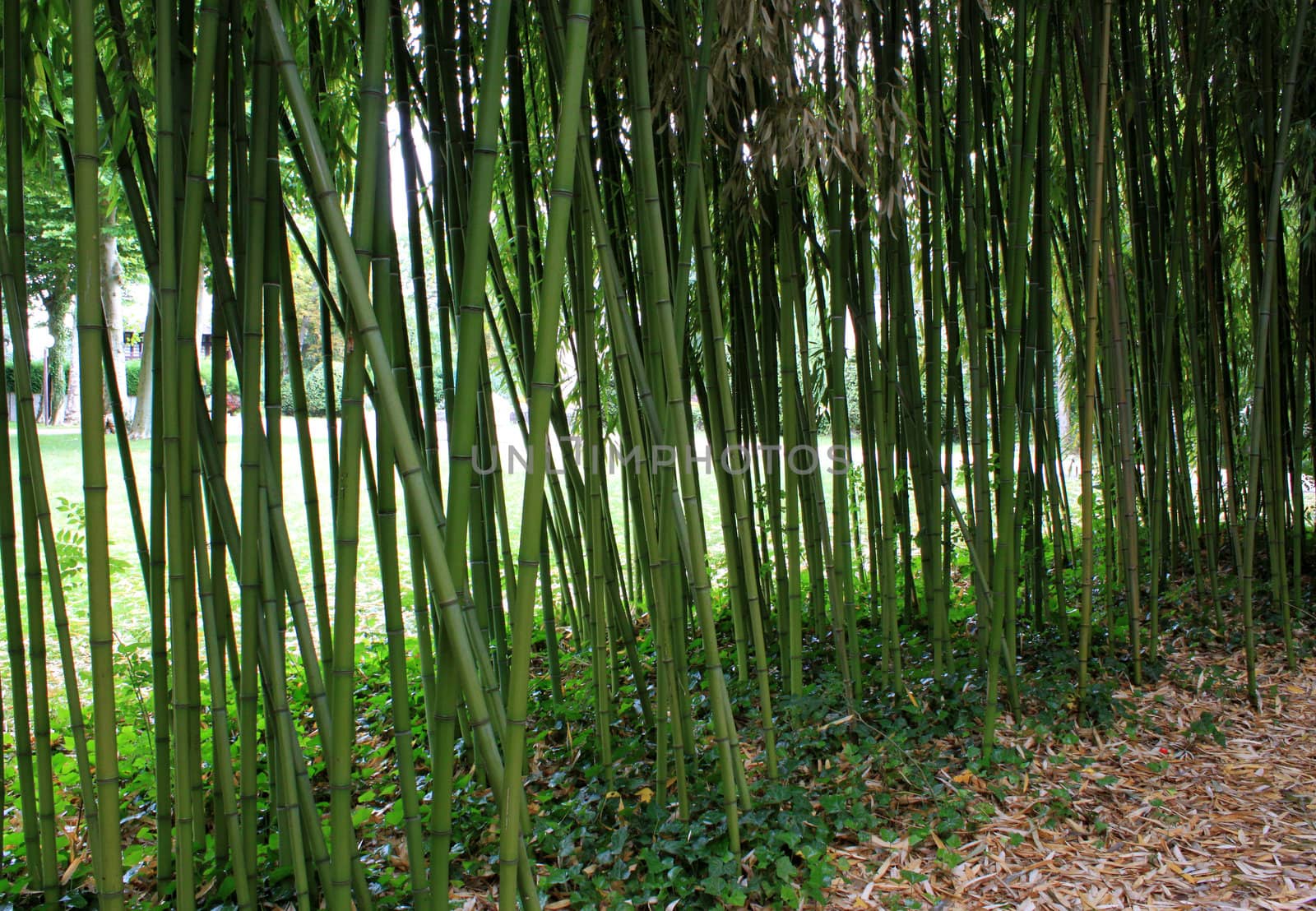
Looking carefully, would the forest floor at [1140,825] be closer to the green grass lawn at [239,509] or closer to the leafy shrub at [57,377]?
the green grass lawn at [239,509]

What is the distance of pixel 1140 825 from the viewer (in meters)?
1.62

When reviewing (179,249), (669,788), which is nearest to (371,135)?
(179,249)

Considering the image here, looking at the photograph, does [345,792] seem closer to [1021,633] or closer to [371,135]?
[371,135]

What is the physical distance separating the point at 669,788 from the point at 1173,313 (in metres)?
1.78

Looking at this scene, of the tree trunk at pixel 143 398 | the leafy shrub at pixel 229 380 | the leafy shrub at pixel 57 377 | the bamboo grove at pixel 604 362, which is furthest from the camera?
the leafy shrub at pixel 57 377

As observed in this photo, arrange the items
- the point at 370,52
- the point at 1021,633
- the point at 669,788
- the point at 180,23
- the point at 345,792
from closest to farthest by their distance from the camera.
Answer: the point at 370,52 → the point at 345,792 → the point at 180,23 → the point at 669,788 → the point at 1021,633

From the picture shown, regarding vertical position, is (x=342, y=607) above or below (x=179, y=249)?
below

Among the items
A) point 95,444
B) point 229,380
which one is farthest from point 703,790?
point 229,380

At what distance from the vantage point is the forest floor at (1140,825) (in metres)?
1.43

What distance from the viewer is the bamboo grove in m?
0.95

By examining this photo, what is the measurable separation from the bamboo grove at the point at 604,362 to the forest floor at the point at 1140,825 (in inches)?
5.5

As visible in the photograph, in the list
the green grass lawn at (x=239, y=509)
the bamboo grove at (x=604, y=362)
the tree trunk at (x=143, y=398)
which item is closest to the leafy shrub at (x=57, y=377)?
A: the green grass lawn at (x=239, y=509)

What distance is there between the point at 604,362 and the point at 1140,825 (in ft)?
5.61

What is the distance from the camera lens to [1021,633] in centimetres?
244
